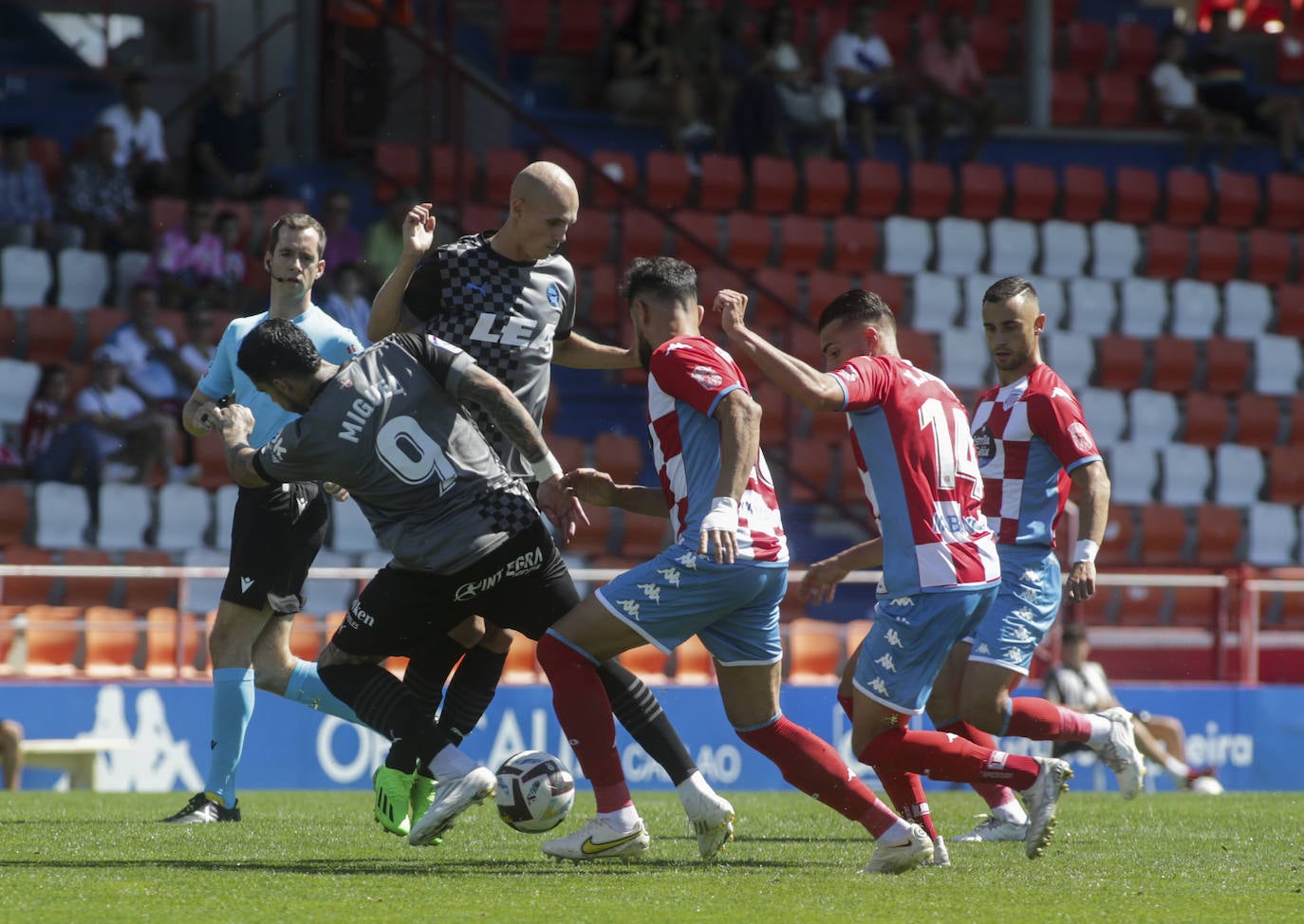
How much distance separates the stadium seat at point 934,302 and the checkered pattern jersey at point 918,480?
12053 millimetres

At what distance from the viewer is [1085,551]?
6.48 m

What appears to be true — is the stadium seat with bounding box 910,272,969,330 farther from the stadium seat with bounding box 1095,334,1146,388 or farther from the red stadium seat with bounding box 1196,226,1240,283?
the red stadium seat with bounding box 1196,226,1240,283

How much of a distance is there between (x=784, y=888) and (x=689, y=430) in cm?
142

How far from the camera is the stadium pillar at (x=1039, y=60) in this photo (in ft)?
65.5

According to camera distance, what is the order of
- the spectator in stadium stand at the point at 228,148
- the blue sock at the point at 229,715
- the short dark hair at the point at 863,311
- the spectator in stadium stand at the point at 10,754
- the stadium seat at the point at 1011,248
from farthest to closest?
the stadium seat at the point at 1011,248
the spectator in stadium stand at the point at 228,148
the spectator in stadium stand at the point at 10,754
the blue sock at the point at 229,715
the short dark hair at the point at 863,311

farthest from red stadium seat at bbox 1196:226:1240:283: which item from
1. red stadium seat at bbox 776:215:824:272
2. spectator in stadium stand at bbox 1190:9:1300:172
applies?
red stadium seat at bbox 776:215:824:272

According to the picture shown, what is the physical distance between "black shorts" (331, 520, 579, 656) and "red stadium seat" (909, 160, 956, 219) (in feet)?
45.1

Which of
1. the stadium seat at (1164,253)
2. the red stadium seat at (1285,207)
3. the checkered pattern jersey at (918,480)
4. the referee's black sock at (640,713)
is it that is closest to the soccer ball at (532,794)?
the referee's black sock at (640,713)

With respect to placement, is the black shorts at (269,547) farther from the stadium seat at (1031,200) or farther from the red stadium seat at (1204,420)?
the stadium seat at (1031,200)

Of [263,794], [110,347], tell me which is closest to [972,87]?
[110,347]

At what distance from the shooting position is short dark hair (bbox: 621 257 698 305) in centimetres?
573

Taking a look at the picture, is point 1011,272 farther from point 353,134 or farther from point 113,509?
point 113,509

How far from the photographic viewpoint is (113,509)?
13.5m

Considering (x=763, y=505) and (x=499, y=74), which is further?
(x=499, y=74)
